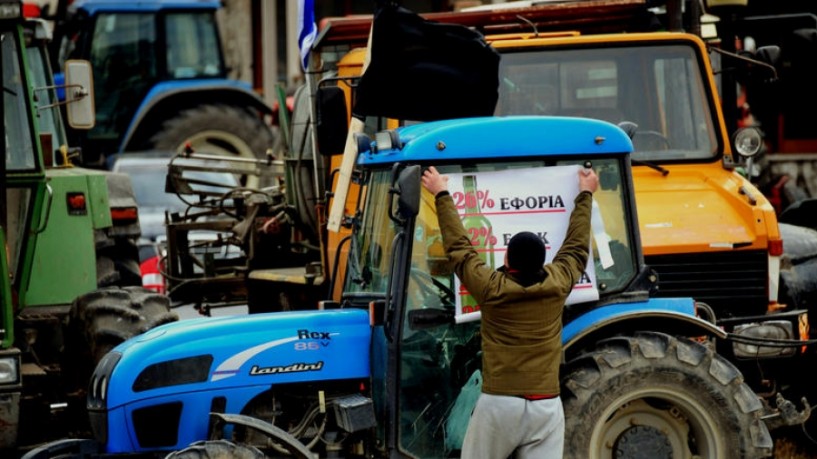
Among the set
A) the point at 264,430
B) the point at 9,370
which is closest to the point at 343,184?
the point at 264,430

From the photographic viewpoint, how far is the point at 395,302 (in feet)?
24.2

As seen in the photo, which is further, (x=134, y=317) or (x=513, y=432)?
(x=134, y=317)

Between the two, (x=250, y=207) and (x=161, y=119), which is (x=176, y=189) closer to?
(x=250, y=207)

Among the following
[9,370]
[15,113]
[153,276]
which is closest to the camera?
[9,370]

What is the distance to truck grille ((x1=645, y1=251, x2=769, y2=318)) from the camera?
941 centimetres

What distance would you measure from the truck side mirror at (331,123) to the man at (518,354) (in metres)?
2.72

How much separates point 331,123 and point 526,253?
299 cm

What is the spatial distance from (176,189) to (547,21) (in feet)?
12.5

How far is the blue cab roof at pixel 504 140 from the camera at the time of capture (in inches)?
293

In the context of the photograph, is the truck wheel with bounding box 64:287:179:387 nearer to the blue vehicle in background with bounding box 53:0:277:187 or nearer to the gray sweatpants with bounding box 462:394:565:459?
the gray sweatpants with bounding box 462:394:565:459

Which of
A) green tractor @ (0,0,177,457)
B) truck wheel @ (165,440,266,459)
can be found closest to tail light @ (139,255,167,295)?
green tractor @ (0,0,177,457)

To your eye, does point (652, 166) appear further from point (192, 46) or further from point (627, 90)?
point (192, 46)

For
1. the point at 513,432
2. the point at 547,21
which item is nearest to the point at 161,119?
the point at 547,21

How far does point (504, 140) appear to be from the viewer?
7.51 meters
